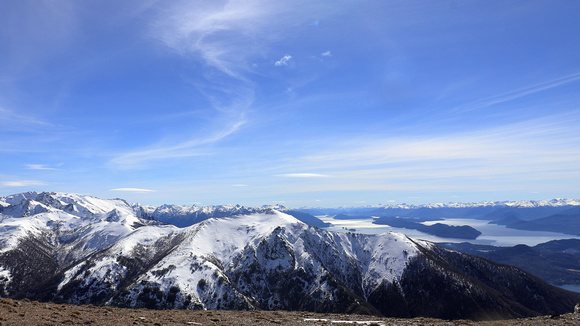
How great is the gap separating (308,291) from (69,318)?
164050 millimetres

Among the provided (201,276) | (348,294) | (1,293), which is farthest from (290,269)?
(1,293)

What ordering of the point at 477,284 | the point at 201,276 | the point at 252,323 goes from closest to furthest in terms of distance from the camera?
the point at 252,323 < the point at 201,276 < the point at 477,284

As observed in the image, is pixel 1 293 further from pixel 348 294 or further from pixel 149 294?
pixel 348 294

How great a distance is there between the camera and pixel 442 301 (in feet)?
589

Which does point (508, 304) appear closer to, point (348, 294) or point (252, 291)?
point (348, 294)

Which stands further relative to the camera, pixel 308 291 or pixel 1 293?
pixel 1 293

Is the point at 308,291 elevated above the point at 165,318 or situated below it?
below

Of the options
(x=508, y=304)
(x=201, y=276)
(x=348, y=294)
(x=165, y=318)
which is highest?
(x=165, y=318)

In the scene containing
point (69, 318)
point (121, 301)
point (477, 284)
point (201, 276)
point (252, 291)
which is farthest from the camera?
point (477, 284)

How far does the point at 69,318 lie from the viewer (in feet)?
109

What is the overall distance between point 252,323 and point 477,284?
703ft

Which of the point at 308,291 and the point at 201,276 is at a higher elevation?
the point at 201,276

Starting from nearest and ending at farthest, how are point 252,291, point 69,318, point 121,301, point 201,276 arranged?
1. point 69,318
2. point 121,301
3. point 201,276
4. point 252,291

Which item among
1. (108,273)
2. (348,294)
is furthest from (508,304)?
(108,273)
